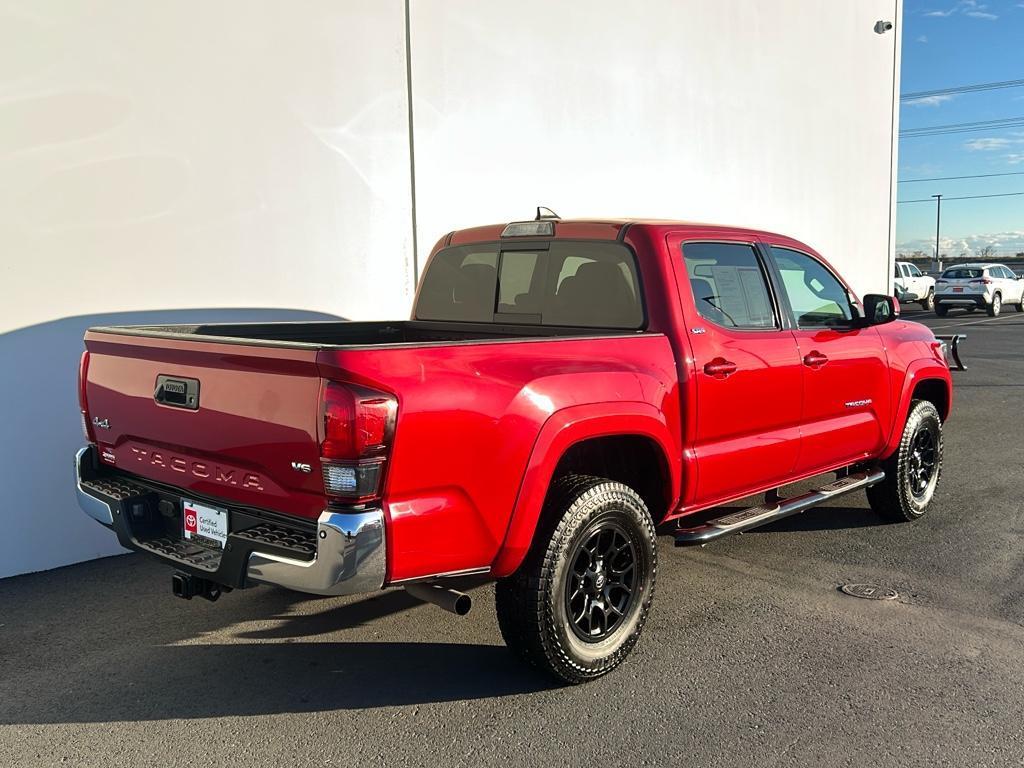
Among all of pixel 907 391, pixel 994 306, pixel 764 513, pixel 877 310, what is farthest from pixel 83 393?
pixel 994 306

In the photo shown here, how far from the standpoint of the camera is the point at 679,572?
4977mm

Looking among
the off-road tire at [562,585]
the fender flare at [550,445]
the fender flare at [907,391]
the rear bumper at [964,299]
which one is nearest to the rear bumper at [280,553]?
the fender flare at [550,445]

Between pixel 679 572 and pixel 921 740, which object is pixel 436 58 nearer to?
pixel 679 572

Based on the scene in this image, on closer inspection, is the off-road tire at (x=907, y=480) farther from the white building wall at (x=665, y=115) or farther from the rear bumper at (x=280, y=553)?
the rear bumper at (x=280, y=553)

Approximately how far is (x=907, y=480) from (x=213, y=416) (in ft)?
15.0

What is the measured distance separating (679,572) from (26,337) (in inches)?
160

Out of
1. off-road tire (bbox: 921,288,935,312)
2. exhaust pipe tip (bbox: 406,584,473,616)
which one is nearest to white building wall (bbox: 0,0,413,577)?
exhaust pipe tip (bbox: 406,584,473,616)

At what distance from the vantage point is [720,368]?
4.18 m

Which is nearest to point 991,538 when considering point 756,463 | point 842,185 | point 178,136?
point 756,463

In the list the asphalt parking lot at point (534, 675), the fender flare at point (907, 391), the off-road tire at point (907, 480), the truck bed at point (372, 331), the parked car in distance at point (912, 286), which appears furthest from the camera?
the parked car in distance at point (912, 286)

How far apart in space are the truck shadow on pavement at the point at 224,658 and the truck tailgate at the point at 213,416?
0.92 metres

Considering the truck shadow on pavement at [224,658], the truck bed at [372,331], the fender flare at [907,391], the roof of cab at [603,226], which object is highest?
the roof of cab at [603,226]

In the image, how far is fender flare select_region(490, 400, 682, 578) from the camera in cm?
328

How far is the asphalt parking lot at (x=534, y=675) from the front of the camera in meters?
3.16
